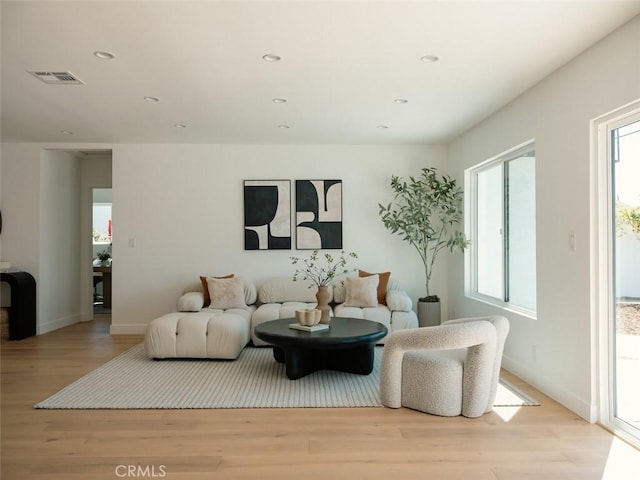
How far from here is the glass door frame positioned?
10.8ft

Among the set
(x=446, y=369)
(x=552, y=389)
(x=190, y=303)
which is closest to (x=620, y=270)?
(x=552, y=389)

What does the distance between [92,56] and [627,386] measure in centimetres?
426

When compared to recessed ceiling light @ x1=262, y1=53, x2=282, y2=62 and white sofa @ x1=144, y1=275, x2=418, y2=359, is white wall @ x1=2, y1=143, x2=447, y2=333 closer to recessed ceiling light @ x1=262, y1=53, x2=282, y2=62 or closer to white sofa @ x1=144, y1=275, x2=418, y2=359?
white sofa @ x1=144, y1=275, x2=418, y2=359

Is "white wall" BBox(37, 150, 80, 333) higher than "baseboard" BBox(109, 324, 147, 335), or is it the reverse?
"white wall" BBox(37, 150, 80, 333)

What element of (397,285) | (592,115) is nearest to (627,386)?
(592,115)

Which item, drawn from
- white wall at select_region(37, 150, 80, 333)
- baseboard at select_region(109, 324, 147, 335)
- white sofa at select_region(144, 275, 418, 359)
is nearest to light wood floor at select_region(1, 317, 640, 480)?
white sofa at select_region(144, 275, 418, 359)

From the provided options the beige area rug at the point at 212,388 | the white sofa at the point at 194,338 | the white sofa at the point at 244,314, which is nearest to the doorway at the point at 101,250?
the white sofa at the point at 244,314

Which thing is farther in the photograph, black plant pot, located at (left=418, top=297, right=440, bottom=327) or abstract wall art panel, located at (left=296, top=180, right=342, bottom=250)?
abstract wall art panel, located at (left=296, top=180, right=342, bottom=250)

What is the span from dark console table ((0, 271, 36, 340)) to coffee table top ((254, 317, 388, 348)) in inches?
143

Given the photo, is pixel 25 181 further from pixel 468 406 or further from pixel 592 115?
pixel 592 115

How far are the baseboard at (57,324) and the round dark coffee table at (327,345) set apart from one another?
3807 mm

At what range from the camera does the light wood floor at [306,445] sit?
2.60 metres

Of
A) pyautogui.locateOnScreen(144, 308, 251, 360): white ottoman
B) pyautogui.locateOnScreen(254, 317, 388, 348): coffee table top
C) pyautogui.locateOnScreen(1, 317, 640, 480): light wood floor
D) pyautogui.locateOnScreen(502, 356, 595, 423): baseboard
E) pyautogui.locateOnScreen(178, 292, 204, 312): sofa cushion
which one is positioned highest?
pyautogui.locateOnScreen(178, 292, 204, 312): sofa cushion

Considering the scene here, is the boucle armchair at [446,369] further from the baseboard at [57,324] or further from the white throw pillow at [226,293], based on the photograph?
the baseboard at [57,324]
